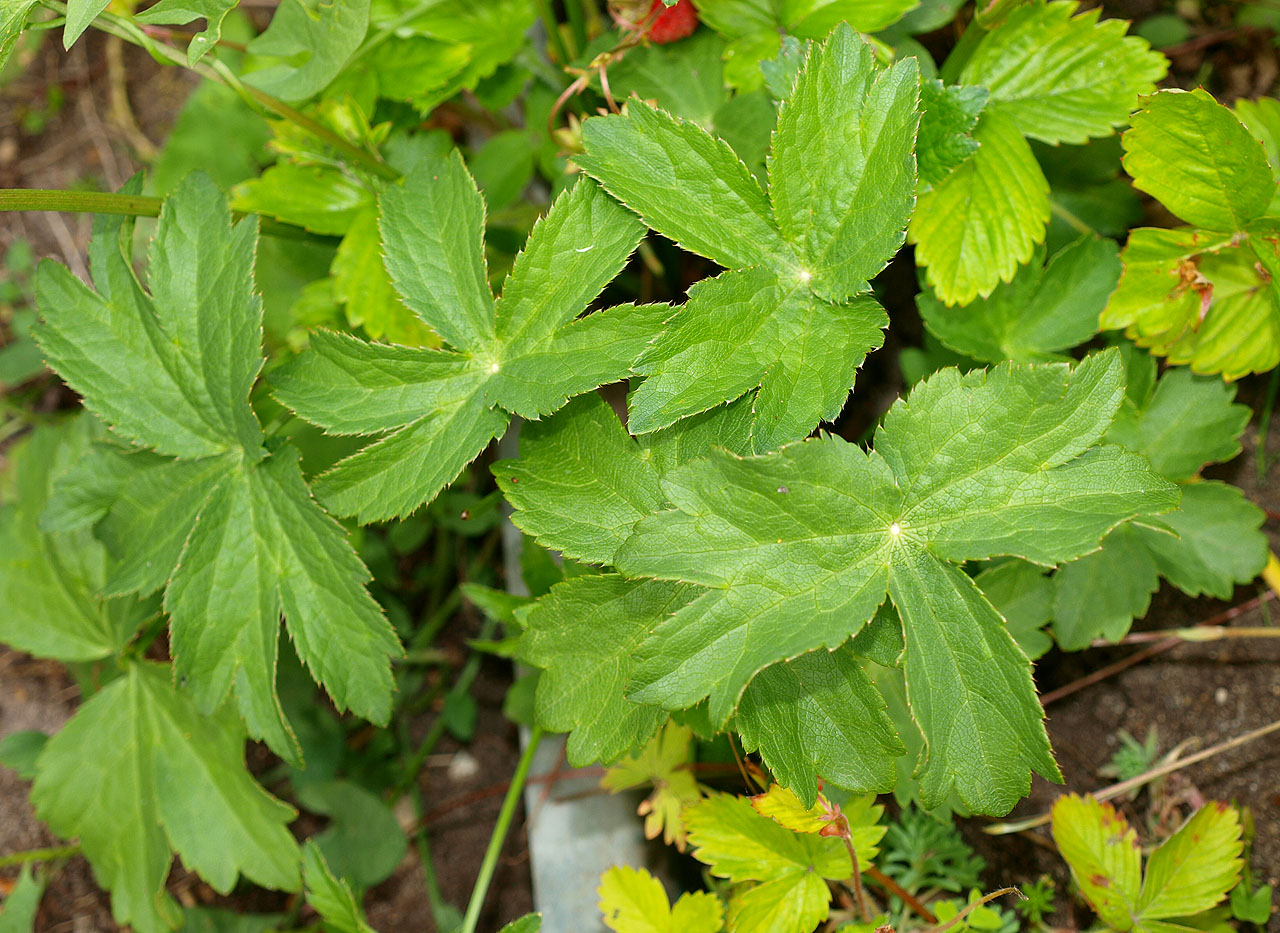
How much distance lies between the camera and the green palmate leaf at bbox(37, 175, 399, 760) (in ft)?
5.14

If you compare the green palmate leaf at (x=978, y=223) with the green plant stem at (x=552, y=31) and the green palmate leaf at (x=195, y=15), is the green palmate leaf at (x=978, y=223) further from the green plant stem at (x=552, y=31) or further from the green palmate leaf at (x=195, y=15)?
the green palmate leaf at (x=195, y=15)

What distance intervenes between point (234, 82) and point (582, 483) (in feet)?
3.06

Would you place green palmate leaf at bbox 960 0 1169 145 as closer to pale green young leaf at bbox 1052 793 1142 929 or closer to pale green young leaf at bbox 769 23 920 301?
pale green young leaf at bbox 769 23 920 301

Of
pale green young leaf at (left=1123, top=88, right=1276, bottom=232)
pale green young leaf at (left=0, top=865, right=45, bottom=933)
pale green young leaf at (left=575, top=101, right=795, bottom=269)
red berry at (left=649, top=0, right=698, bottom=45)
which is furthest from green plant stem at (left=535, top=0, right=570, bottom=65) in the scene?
pale green young leaf at (left=0, top=865, right=45, bottom=933)

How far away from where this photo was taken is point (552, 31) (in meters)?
1.89

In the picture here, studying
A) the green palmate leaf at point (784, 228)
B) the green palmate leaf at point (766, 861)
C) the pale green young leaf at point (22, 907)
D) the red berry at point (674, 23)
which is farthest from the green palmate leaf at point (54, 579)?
the red berry at point (674, 23)

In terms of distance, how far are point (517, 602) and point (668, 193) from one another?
0.83 meters

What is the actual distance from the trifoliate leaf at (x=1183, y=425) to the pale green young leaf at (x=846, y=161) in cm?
68

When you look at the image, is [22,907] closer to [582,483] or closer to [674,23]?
[582,483]

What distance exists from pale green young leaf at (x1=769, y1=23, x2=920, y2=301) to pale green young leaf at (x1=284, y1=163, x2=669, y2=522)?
0.86 ft

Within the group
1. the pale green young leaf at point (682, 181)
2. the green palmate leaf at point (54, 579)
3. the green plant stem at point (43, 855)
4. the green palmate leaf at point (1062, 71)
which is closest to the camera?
the pale green young leaf at point (682, 181)

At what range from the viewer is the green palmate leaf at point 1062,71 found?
1.62 meters

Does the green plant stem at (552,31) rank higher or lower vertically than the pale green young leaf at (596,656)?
higher

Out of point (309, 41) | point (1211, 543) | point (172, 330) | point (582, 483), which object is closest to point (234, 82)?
point (309, 41)
